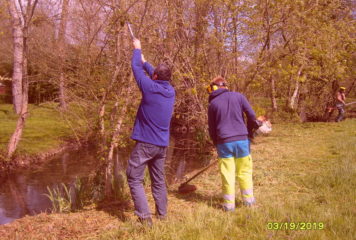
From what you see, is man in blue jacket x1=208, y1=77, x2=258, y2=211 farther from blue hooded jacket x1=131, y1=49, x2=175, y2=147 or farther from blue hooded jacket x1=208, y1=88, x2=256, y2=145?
blue hooded jacket x1=131, y1=49, x2=175, y2=147

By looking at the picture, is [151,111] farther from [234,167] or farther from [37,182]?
[37,182]

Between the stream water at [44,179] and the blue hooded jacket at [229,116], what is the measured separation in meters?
2.86

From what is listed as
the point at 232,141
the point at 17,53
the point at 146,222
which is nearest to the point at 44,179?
the point at 17,53

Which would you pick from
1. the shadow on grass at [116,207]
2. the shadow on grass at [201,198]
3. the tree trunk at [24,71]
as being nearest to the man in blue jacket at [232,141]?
the shadow on grass at [201,198]

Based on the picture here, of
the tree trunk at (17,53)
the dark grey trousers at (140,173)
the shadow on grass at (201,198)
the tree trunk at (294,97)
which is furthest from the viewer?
the tree trunk at (294,97)

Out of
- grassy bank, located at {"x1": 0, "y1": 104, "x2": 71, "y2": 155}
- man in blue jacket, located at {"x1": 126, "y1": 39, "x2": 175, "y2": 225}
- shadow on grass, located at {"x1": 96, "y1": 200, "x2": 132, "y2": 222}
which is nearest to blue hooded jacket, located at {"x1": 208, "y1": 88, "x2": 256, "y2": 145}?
man in blue jacket, located at {"x1": 126, "y1": 39, "x2": 175, "y2": 225}

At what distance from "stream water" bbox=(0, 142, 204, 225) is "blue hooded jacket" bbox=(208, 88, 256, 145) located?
2864mm

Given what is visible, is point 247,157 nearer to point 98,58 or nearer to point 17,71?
point 98,58

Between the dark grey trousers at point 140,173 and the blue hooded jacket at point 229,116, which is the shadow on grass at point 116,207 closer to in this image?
the dark grey trousers at point 140,173

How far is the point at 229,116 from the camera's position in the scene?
14.8 ft

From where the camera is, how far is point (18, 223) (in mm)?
4801
